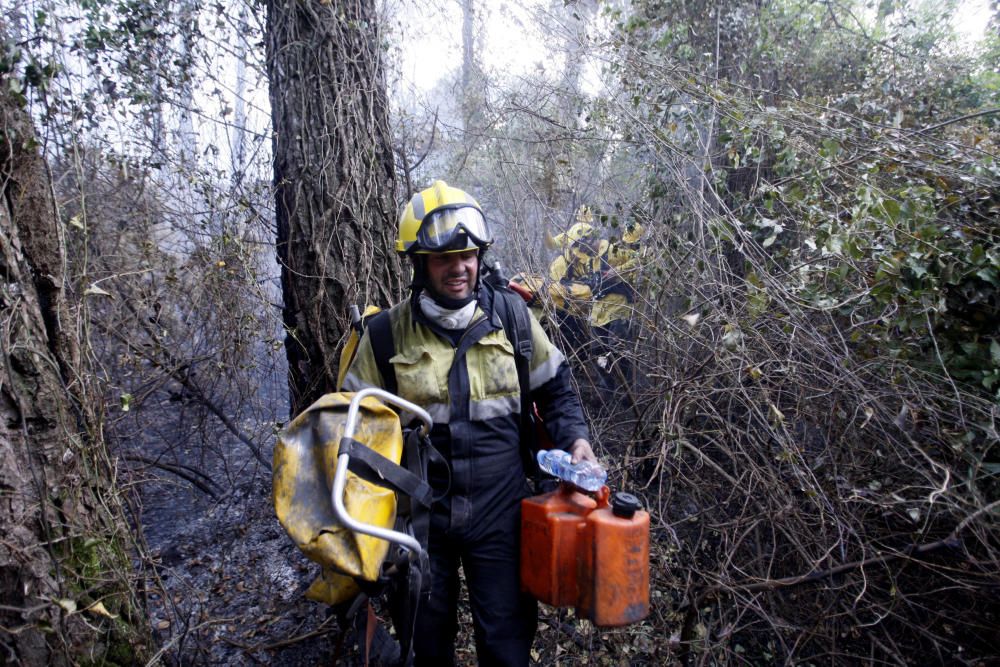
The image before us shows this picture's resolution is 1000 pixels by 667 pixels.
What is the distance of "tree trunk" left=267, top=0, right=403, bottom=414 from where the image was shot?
322 centimetres

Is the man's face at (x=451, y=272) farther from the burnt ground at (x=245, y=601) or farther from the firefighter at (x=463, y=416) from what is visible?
the burnt ground at (x=245, y=601)

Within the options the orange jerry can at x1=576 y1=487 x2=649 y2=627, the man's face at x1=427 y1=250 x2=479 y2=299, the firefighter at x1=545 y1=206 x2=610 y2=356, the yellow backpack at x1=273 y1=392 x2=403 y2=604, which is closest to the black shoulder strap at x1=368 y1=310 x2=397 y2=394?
the man's face at x1=427 y1=250 x2=479 y2=299

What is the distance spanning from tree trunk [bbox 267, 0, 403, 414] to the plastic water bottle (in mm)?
1663

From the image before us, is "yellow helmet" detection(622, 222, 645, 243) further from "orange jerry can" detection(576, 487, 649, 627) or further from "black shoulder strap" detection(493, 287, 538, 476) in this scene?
"orange jerry can" detection(576, 487, 649, 627)

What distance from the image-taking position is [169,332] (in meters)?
3.62

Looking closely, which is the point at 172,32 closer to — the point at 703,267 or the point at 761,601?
the point at 703,267

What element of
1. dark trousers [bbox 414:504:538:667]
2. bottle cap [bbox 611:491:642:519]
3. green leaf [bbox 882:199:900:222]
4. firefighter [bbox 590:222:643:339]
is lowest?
dark trousers [bbox 414:504:538:667]

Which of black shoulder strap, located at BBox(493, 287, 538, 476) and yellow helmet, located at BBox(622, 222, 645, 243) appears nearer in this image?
black shoulder strap, located at BBox(493, 287, 538, 476)

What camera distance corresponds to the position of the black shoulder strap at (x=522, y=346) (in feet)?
7.64

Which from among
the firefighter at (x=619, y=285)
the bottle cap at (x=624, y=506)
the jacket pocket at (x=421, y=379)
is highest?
the firefighter at (x=619, y=285)

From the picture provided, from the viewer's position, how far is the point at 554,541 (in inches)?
78.7

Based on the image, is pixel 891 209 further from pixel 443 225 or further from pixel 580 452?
pixel 443 225

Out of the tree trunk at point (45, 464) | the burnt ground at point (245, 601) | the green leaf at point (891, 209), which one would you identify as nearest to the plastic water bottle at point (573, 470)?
the burnt ground at point (245, 601)

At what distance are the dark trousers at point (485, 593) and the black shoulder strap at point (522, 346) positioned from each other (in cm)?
31
